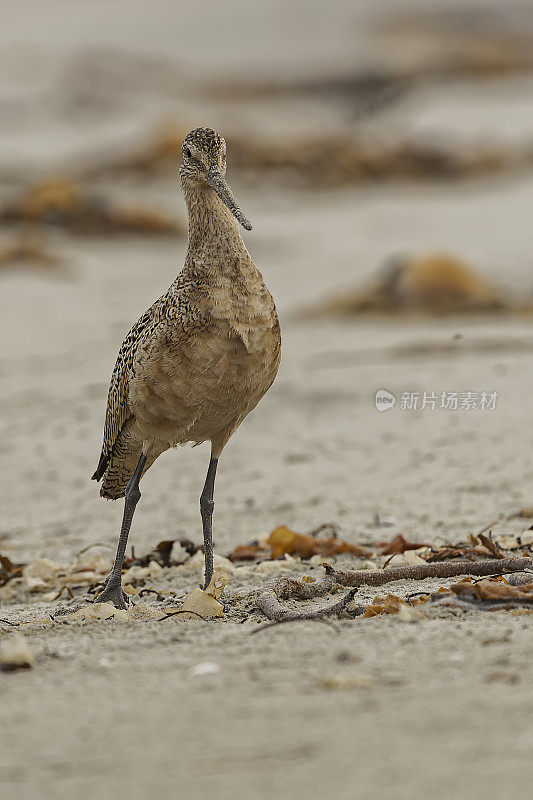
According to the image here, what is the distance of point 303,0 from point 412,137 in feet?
103

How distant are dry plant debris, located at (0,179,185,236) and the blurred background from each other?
0.04 meters

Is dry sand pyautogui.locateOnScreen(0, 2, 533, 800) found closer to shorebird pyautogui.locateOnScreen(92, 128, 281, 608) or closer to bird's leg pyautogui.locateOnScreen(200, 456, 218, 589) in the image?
bird's leg pyautogui.locateOnScreen(200, 456, 218, 589)

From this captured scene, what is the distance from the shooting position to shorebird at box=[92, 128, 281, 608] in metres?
4.27

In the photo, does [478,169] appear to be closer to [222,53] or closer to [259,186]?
[259,186]

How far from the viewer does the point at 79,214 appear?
1744cm

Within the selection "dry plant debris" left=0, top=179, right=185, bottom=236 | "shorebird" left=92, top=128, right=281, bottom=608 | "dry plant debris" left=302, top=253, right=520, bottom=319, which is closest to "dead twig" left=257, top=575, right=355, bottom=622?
"shorebird" left=92, top=128, right=281, bottom=608

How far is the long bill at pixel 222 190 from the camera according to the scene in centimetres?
438

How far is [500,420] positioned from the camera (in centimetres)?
770

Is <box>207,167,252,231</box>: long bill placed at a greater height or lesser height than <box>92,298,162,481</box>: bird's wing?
greater

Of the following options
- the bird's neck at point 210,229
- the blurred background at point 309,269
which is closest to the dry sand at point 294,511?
the blurred background at point 309,269

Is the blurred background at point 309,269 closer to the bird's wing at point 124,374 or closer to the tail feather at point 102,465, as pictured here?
the tail feather at point 102,465

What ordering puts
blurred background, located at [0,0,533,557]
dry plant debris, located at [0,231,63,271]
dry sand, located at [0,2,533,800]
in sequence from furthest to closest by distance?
dry plant debris, located at [0,231,63,271] → blurred background, located at [0,0,533,557] → dry sand, located at [0,2,533,800]

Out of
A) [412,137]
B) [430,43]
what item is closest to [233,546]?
[412,137]

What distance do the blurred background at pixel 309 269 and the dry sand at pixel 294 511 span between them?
4cm
